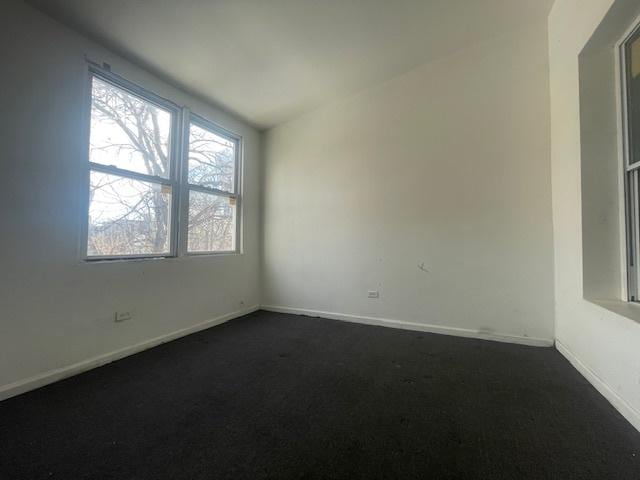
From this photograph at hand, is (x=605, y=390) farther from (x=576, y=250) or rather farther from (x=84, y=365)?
(x=84, y=365)

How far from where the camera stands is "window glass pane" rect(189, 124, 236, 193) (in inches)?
122

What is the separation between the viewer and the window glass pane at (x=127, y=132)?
2.25 m

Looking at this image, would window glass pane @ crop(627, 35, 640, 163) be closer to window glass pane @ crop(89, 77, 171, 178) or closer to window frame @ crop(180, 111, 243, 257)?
window frame @ crop(180, 111, 243, 257)

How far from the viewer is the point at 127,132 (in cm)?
246

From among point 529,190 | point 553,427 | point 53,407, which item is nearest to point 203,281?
point 53,407

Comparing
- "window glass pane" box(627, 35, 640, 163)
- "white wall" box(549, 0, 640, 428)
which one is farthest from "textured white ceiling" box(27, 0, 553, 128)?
"window glass pane" box(627, 35, 640, 163)

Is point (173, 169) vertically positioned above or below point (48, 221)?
above

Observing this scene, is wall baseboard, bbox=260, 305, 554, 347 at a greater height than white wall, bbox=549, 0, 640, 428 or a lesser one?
lesser

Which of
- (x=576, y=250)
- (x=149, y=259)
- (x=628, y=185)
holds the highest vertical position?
(x=628, y=185)

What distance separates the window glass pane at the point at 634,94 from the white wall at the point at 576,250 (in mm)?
160

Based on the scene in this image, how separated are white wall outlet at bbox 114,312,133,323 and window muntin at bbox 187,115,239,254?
88 centimetres

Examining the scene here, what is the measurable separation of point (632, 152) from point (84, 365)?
4.37 metres

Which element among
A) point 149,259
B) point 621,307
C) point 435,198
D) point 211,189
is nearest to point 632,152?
point 621,307

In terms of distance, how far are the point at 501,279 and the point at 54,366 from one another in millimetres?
4001
